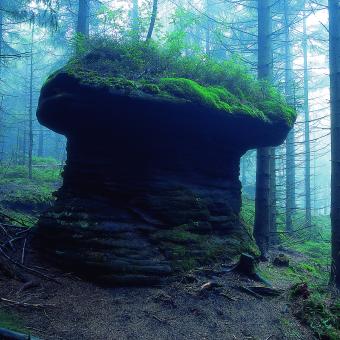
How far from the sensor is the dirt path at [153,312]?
15.3 ft

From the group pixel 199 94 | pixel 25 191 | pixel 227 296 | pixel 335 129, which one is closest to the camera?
pixel 227 296

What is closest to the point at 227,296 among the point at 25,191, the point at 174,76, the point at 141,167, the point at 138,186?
the point at 138,186

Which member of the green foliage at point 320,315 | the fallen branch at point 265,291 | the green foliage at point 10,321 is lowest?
the green foliage at point 320,315

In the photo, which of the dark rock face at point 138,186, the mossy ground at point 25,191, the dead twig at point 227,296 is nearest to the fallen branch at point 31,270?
the dark rock face at point 138,186

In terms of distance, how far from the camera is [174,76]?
765 centimetres

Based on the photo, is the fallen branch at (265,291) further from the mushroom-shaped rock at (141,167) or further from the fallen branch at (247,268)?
the mushroom-shaped rock at (141,167)

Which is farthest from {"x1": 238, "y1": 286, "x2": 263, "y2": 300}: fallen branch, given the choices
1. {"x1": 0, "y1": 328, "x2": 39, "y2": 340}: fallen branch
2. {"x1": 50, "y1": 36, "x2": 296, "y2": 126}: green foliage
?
{"x1": 0, "y1": 328, "x2": 39, "y2": 340}: fallen branch

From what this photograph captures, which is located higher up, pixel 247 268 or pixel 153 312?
pixel 247 268

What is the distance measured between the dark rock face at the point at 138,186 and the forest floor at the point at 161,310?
40 centimetres

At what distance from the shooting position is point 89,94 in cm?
654

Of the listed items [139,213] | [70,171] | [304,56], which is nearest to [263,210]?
[139,213]

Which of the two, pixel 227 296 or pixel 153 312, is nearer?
pixel 153 312

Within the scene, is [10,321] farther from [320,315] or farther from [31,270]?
[320,315]

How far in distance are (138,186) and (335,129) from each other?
5.61m
